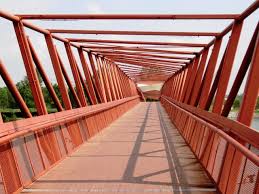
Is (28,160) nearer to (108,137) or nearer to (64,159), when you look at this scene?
(64,159)

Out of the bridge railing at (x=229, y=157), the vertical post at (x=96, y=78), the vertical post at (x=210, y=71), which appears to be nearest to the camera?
the bridge railing at (x=229, y=157)

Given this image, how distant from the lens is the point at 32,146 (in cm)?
664

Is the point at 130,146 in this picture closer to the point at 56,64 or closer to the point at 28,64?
the point at 56,64

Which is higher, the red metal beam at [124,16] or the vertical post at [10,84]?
the red metal beam at [124,16]

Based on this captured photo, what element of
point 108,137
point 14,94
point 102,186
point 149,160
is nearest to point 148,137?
point 108,137

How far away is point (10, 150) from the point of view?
18.7 feet

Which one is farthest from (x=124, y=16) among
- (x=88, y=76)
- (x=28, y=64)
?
(x=88, y=76)

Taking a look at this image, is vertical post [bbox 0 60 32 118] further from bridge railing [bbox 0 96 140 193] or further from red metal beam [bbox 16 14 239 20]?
red metal beam [bbox 16 14 239 20]

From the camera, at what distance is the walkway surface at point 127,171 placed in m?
5.78

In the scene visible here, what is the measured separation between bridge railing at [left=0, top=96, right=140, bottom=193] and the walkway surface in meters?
0.20

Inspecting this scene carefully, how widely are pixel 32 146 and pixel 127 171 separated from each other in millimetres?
1625

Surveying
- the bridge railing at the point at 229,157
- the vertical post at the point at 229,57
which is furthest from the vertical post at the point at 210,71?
the bridge railing at the point at 229,157

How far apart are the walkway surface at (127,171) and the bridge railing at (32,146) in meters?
0.20

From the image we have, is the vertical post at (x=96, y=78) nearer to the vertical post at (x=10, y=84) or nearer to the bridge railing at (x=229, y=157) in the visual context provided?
the vertical post at (x=10, y=84)
